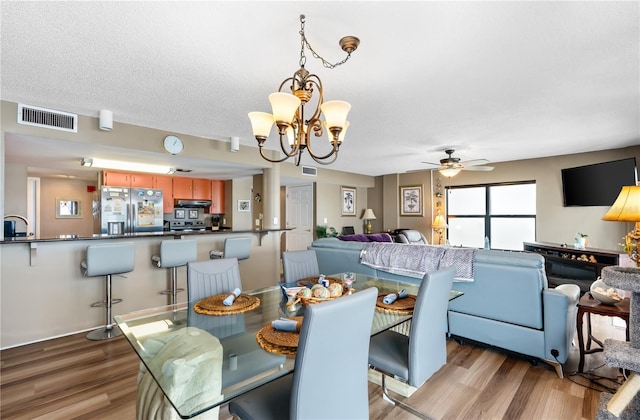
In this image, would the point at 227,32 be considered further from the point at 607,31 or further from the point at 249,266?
the point at 249,266

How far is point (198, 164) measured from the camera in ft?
15.6

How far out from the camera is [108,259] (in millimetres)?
3039

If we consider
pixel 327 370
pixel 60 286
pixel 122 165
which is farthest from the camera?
pixel 122 165

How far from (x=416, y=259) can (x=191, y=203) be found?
5.28 metres

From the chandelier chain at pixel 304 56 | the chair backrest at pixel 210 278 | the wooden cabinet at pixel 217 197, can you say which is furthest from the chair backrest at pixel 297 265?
the wooden cabinet at pixel 217 197

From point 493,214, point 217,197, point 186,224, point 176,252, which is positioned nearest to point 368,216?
point 493,214

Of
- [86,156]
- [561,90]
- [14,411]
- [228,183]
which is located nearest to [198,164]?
[86,156]

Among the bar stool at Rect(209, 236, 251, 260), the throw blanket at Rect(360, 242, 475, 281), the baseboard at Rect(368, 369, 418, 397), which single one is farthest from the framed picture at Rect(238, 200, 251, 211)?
the baseboard at Rect(368, 369, 418, 397)

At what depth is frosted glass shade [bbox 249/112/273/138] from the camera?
2.03 meters

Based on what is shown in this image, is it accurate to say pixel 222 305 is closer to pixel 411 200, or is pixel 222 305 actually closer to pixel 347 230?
pixel 347 230

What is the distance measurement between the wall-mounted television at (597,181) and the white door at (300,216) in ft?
17.0

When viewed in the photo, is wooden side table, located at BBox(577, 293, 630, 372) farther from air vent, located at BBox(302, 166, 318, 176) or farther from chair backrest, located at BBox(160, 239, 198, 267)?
air vent, located at BBox(302, 166, 318, 176)

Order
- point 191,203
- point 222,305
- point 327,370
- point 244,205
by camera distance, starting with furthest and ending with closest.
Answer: point 244,205
point 191,203
point 222,305
point 327,370

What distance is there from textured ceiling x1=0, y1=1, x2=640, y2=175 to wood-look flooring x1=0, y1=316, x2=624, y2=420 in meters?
2.33
